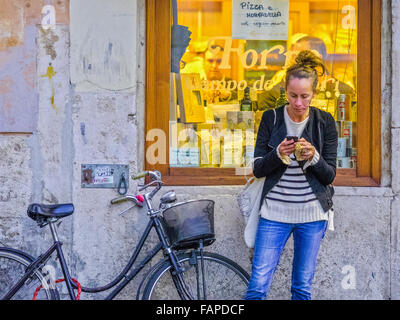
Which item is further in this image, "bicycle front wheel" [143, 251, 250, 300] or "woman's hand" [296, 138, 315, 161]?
"bicycle front wheel" [143, 251, 250, 300]

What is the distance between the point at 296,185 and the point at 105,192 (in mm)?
1792

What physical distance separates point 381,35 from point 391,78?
410 mm

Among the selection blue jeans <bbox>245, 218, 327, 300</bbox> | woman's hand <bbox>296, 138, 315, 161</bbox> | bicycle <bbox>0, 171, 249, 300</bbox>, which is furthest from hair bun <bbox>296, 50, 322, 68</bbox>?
bicycle <bbox>0, 171, 249, 300</bbox>

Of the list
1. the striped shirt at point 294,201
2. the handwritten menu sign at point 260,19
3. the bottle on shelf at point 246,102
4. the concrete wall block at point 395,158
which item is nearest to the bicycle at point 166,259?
the striped shirt at point 294,201

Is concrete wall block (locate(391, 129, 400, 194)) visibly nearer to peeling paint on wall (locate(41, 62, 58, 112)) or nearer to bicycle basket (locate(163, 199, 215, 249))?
bicycle basket (locate(163, 199, 215, 249))

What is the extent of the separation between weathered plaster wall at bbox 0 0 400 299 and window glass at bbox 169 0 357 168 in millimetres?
389

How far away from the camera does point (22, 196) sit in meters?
4.71

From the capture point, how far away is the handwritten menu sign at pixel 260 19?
5.07 m

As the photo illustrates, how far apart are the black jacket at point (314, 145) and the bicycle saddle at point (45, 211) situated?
4.70 feet

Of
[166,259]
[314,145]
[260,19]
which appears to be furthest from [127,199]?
[260,19]

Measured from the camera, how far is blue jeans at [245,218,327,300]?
146 inches

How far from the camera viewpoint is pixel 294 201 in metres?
3.67
